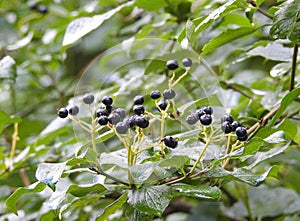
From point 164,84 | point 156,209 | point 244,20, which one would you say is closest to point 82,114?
point 164,84

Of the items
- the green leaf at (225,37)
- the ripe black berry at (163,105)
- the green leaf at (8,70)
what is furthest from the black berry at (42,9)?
the ripe black berry at (163,105)

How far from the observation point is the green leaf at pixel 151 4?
1.17 m

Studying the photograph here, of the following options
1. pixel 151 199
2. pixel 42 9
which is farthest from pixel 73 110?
pixel 42 9

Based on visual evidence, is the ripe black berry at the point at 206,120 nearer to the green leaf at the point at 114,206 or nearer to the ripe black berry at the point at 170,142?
the ripe black berry at the point at 170,142

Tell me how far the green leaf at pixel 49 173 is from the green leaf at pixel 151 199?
0.35 feet

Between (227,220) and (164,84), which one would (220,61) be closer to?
(227,220)

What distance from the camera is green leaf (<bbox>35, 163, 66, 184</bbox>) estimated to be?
78 cm

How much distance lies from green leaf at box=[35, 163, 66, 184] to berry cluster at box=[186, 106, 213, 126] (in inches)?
7.9

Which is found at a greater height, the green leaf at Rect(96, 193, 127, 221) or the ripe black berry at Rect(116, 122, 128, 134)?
the ripe black berry at Rect(116, 122, 128, 134)

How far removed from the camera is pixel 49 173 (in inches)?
31.4

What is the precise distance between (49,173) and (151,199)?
0.15 m

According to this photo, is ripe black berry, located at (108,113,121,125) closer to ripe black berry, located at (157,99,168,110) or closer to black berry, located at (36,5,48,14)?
ripe black berry, located at (157,99,168,110)

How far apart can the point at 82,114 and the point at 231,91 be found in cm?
47

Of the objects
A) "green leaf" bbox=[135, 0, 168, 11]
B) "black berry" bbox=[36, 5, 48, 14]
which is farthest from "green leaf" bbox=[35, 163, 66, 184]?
"black berry" bbox=[36, 5, 48, 14]
